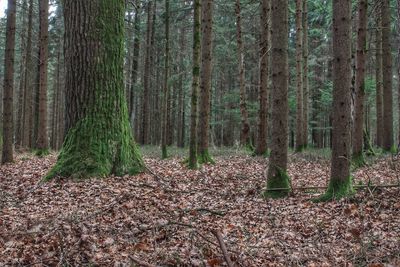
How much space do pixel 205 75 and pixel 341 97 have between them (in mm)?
6114

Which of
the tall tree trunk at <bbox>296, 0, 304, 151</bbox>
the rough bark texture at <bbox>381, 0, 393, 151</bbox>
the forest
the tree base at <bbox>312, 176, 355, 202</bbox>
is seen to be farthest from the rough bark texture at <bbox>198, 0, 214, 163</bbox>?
the rough bark texture at <bbox>381, 0, 393, 151</bbox>

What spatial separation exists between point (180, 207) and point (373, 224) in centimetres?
308

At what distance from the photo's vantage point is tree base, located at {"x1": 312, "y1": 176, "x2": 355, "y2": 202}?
7504 millimetres

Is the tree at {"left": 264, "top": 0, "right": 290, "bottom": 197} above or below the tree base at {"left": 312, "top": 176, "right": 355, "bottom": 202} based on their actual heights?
above

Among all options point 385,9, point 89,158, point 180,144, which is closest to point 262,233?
point 89,158

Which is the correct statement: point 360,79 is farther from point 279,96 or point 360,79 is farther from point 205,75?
point 279,96

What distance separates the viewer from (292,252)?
16.2ft

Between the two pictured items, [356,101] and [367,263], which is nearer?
[367,263]

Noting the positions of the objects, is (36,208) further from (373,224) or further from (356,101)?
(356,101)

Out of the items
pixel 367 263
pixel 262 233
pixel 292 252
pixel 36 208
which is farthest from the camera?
pixel 36 208

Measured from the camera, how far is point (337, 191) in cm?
755


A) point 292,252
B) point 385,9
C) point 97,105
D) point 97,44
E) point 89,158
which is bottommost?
point 292,252

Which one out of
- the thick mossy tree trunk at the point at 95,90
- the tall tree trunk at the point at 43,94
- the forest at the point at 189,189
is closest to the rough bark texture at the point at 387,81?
the forest at the point at 189,189

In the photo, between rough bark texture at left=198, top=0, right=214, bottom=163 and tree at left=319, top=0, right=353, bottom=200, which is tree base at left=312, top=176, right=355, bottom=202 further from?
rough bark texture at left=198, top=0, right=214, bottom=163
